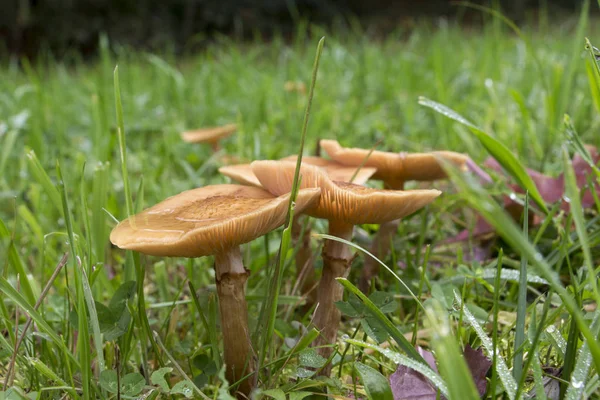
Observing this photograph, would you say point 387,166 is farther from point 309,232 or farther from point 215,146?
point 215,146

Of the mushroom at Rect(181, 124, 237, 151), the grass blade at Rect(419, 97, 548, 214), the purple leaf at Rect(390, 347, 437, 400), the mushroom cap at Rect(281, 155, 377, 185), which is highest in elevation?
the grass blade at Rect(419, 97, 548, 214)

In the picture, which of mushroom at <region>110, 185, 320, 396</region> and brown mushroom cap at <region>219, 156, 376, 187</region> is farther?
brown mushroom cap at <region>219, 156, 376, 187</region>

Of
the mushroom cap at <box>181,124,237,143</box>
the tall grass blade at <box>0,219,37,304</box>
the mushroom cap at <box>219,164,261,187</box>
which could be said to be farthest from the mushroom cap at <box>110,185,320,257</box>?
the mushroom cap at <box>181,124,237,143</box>

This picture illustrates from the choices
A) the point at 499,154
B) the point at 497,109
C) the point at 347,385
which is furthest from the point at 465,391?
the point at 497,109

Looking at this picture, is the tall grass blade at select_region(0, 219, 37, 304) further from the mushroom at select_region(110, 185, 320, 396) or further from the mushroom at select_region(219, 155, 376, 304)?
the mushroom at select_region(219, 155, 376, 304)

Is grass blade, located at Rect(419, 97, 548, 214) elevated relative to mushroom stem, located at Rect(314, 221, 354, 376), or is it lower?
elevated

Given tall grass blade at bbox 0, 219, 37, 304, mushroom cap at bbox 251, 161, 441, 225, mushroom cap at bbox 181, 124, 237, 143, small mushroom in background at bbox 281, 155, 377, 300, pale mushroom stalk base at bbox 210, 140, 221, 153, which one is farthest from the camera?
pale mushroom stalk base at bbox 210, 140, 221, 153

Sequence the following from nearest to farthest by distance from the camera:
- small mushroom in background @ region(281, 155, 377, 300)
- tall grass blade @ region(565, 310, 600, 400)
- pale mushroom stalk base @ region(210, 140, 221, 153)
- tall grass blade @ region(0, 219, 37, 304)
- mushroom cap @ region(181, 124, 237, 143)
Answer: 1. tall grass blade @ region(565, 310, 600, 400)
2. tall grass blade @ region(0, 219, 37, 304)
3. small mushroom in background @ region(281, 155, 377, 300)
4. mushroom cap @ region(181, 124, 237, 143)
5. pale mushroom stalk base @ region(210, 140, 221, 153)

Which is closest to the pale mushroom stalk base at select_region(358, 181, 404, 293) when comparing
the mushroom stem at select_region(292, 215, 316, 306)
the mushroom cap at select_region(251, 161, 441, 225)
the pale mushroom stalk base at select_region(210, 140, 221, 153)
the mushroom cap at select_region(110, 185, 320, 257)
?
the mushroom stem at select_region(292, 215, 316, 306)
